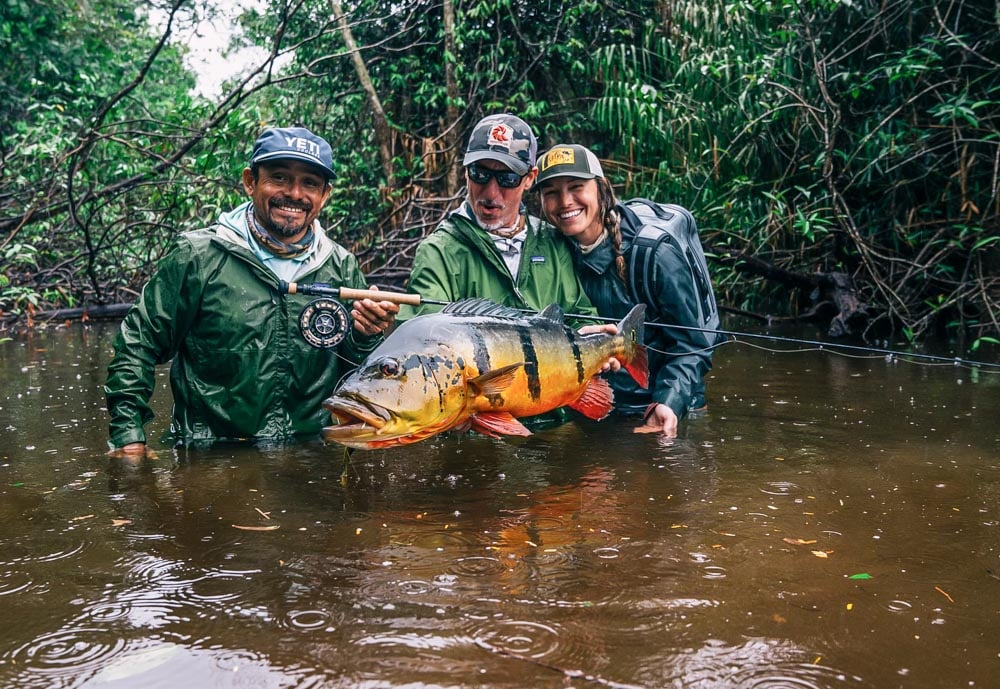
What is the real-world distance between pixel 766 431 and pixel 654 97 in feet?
25.9

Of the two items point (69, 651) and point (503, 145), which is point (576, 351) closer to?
point (503, 145)

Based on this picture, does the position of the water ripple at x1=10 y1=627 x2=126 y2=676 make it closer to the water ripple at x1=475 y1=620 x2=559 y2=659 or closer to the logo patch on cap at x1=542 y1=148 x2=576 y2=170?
the water ripple at x1=475 y1=620 x2=559 y2=659

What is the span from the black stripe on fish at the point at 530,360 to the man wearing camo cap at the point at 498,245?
114cm

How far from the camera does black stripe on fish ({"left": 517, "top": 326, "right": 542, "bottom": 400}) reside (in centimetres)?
388

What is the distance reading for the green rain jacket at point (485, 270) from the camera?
513 centimetres

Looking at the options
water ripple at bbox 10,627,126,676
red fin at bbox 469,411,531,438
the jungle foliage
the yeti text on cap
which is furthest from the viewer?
the jungle foliage

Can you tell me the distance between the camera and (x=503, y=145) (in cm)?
493

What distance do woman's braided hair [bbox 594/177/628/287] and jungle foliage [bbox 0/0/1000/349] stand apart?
3690mm

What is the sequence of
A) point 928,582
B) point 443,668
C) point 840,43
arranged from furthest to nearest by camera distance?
1. point 840,43
2. point 928,582
3. point 443,668

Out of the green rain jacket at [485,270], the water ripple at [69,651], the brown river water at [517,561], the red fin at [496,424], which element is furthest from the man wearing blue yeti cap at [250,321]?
the water ripple at [69,651]

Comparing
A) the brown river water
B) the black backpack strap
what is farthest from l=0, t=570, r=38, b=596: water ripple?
the black backpack strap

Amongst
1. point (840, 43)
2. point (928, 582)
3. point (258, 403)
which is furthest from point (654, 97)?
point (928, 582)

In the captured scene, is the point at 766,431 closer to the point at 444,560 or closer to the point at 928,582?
the point at 928,582

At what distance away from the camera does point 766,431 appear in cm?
522
